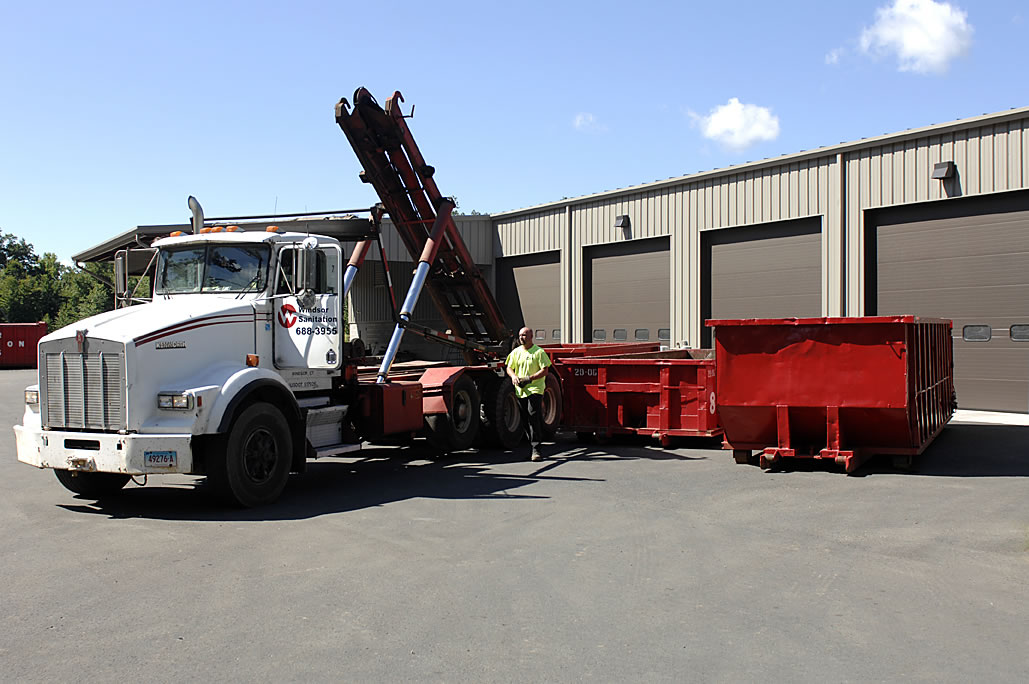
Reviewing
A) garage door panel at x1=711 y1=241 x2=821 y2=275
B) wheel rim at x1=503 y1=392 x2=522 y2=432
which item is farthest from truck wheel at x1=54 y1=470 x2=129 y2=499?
garage door panel at x1=711 y1=241 x2=821 y2=275

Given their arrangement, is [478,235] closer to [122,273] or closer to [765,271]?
[765,271]

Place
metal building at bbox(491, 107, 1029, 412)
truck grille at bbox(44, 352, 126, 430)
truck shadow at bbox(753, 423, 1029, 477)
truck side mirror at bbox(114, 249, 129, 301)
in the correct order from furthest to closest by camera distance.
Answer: metal building at bbox(491, 107, 1029, 412) → truck shadow at bbox(753, 423, 1029, 477) → truck side mirror at bbox(114, 249, 129, 301) → truck grille at bbox(44, 352, 126, 430)

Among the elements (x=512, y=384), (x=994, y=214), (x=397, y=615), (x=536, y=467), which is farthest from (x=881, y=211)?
(x=397, y=615)

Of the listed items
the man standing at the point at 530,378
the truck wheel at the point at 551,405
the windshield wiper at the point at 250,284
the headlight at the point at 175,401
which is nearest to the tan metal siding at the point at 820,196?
the truck wheel at the point at 551,405

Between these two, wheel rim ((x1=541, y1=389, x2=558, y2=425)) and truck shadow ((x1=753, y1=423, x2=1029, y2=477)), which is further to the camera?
wheel rim ((x1=541, y1=389, x2=558, y2=425))

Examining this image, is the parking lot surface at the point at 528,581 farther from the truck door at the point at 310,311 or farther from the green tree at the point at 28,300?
the green tree at the point at 28,300

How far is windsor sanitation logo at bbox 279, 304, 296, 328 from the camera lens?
32.3ft

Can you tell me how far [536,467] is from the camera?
11.8 m

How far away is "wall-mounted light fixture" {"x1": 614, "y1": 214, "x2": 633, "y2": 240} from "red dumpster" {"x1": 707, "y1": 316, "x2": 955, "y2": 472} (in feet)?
41.2

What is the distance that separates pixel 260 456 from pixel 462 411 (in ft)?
14.1

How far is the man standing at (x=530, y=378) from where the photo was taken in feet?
42.2

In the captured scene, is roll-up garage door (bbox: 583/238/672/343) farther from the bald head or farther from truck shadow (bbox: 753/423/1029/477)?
the bald head

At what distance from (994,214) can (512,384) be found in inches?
408

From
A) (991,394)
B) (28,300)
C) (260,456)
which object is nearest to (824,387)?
(260,456)
